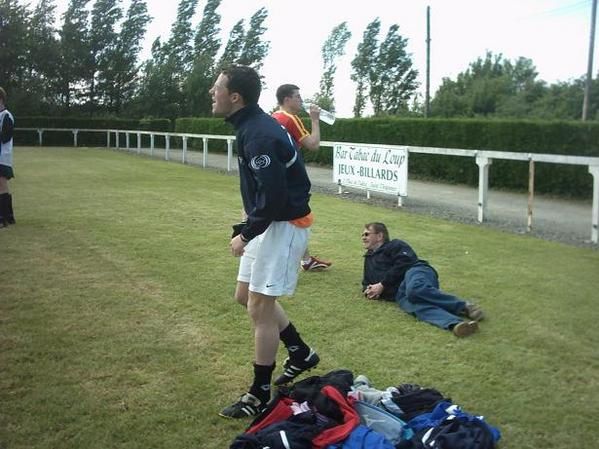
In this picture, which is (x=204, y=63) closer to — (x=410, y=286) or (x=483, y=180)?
(x=483, y=180)

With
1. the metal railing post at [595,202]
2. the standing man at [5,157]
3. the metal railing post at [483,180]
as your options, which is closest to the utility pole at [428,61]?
the metal railing post at [483,180]

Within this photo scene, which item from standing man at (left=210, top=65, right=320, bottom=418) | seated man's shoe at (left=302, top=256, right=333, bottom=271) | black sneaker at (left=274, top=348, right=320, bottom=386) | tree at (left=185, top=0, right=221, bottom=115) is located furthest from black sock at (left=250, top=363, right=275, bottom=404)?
tree at (left=185, top=0, right=221, bottom=115)

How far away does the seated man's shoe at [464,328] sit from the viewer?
16.0ft

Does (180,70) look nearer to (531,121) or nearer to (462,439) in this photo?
(531,121)

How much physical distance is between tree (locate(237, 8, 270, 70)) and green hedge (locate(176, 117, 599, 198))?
114 feet

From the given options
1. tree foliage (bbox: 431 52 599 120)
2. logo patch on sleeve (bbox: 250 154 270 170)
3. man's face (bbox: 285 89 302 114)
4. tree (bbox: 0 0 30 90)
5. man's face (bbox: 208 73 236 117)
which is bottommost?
logo patch on sleeve (bbox: 250 154 270 170)

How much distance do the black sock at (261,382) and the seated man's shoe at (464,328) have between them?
188 cm

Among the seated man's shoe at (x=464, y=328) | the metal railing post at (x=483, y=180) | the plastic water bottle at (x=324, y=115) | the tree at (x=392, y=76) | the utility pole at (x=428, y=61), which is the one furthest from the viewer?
the tree at (x=392, y=76)

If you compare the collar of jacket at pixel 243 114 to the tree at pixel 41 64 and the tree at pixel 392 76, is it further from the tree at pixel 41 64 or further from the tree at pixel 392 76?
the tree at pixel 392 76

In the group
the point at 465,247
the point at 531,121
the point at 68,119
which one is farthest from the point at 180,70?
the point at 465,247

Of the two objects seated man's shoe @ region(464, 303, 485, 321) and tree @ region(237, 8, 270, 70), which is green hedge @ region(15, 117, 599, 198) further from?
tree @ region(237, 8, 270, 70)

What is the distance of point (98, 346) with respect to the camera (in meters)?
4.54

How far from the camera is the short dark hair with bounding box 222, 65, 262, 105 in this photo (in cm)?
347

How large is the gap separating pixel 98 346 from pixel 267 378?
5.12 ft
